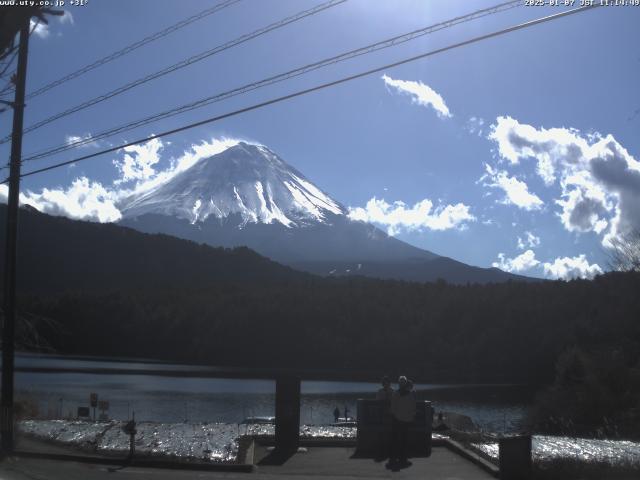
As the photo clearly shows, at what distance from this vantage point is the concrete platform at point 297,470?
11.5 m

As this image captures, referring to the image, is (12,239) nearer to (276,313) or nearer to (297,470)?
(297,470)

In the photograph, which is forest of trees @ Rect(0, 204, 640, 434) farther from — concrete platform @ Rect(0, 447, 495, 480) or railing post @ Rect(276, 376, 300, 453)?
concrete platform @ Rect(0, 447, 495, 480)

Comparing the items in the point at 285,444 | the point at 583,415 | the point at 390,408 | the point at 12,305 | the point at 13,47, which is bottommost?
the point at 583,415

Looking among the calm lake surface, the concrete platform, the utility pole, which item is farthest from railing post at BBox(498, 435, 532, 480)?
the calm lake surface

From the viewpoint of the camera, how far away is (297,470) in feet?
39.8

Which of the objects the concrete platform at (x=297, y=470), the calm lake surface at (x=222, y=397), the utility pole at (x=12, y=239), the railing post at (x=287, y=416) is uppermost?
the utility pole at (x=12, y=239)

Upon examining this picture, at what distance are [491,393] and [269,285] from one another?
239 ft

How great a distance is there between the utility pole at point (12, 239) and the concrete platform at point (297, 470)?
3045 mm

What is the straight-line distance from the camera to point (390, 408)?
1274 cm

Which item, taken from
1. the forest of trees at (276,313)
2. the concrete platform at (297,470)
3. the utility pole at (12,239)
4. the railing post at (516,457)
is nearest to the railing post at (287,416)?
the concrete platform at (297,470)

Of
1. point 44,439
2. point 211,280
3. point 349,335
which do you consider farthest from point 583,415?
point 211,280

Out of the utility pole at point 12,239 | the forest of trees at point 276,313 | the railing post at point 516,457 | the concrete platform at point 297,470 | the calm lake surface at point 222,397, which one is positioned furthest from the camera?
the forest of trees at point 276,313

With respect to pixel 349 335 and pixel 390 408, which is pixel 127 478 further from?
pixel 349 335

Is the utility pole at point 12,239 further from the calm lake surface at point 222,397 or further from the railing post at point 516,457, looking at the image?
the calm lake surface at point 222,397
